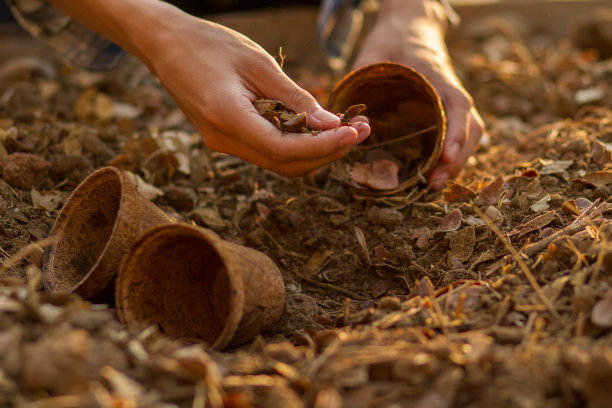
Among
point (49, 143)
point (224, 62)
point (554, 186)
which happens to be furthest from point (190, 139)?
point (554, 186)

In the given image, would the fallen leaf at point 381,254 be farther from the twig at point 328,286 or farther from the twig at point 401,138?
the twig at point 401,138

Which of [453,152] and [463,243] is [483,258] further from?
[453,152]

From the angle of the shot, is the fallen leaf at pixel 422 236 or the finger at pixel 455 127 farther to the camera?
the finger at pixel 455 127

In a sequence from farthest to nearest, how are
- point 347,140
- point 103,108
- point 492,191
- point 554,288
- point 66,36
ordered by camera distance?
point 103,108
point 66,36
point 492,191
point 347,140
point 554,288

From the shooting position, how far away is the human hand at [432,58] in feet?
5.39

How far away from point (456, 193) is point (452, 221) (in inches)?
6.0

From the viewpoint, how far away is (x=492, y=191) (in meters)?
1.57

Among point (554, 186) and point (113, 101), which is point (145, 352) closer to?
point (554, 186)

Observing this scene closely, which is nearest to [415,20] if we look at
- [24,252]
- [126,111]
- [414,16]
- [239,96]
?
[414,16]

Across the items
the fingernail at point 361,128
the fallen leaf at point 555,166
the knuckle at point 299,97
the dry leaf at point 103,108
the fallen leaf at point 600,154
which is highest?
the knuckle at point 299,97

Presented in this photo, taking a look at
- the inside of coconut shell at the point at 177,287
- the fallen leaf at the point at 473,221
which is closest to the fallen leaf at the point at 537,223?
the fallen leaf at the point at 473,221

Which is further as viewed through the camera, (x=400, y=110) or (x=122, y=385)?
(x=400, y=110)

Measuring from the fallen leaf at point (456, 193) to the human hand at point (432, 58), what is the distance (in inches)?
1.8

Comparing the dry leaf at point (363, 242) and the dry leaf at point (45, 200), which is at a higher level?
the dry leaf at point (45, 200)
